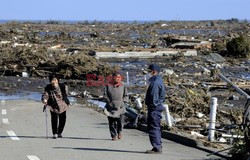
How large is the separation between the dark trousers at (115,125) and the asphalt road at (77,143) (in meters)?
0.23

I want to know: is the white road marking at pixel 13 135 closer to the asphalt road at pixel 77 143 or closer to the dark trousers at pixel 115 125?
the asphalt road at pixel 77 143

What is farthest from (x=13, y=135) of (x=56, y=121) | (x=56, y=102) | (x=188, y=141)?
(x=188, y=141)

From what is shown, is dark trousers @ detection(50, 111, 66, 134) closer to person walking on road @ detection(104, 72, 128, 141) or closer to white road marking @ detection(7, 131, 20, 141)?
white road marking @ detection(7, 131, 20, 141)

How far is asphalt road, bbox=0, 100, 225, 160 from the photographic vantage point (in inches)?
471

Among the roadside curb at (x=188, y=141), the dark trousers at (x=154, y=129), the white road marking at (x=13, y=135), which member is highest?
the dark trousers at (x=154, y=129)

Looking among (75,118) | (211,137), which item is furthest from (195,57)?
(211,137)

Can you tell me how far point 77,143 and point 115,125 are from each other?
1018mm

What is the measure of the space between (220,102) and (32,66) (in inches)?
631

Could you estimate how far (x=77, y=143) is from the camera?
45.2 ft

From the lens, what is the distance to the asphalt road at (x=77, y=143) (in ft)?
39.3

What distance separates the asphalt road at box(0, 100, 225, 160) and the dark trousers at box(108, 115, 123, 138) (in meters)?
0.23

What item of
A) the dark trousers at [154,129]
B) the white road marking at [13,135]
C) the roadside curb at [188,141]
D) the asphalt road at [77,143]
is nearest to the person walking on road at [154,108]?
the dark trousers at [154,129]

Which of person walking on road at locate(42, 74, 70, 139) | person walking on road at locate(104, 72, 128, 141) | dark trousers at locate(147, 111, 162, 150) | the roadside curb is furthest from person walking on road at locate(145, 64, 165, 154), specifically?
person walking on road at locate(42, 74, 70, 139)

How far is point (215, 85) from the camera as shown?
→ 1153 inches
